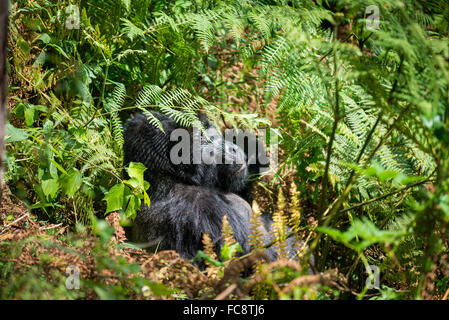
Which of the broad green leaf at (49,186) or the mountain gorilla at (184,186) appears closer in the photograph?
the broad green leaf at (49,186)

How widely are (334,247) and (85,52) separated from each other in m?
2.34

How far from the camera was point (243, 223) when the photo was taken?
9.45ft

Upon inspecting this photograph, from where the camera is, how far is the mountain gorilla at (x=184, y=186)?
2.71 metres

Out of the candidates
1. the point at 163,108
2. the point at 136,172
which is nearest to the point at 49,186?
the point at 136,172

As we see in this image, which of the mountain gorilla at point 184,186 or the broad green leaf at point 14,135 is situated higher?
the broad green leaf at point 14,135

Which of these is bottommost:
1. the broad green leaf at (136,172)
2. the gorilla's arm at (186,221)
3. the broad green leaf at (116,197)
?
the gorilla's arm at (186,221)

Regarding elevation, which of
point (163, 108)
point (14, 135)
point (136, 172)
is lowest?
point (136, 172)

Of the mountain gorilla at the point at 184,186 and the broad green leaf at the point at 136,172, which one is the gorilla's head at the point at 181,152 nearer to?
the mountain gorilla at the point at 184,186

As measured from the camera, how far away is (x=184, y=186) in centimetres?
292

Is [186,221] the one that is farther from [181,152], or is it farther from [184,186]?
[181,152]

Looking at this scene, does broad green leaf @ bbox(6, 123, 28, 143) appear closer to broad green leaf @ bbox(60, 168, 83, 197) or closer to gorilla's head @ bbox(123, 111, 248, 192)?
broad green leaf @ bbox(60, 168, 83, 197)

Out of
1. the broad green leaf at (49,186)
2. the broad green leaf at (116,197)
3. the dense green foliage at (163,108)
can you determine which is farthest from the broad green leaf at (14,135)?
the broad green leaf at (116,197)

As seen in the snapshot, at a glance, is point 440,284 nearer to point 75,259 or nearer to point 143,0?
point 75,259

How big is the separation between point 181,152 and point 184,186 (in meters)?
0.23
